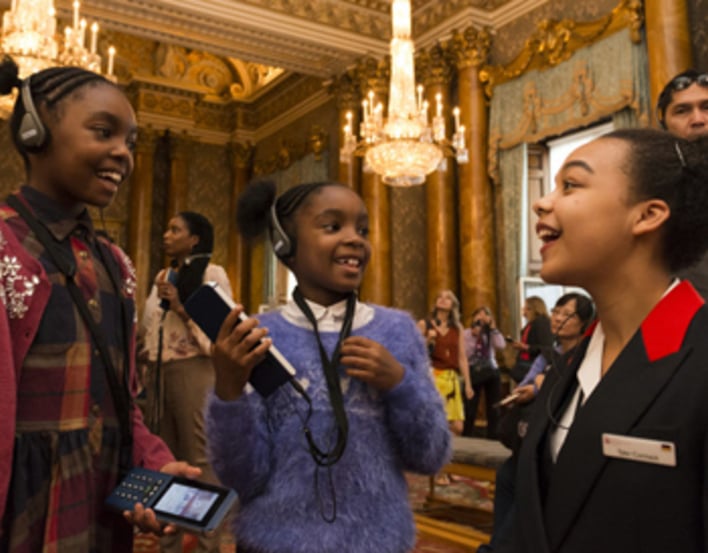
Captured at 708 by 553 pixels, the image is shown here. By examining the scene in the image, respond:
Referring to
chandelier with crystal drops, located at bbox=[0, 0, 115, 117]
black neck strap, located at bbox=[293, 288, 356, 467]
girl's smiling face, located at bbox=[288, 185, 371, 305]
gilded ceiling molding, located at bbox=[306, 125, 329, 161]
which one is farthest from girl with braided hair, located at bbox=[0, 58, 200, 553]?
gilded ceiling molding, located at bbox=[306, 125, 329, 161]

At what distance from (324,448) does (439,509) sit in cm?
348

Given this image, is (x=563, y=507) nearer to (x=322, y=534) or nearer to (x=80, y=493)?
(x=322, y=534)

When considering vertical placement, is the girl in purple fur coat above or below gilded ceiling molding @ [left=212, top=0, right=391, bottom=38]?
below

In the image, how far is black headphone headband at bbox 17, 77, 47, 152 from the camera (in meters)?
1.31

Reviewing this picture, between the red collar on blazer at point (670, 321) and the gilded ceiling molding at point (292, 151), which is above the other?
the gilded ceiling molding at point (292, 151)

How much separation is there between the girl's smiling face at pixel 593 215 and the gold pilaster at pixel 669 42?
6.00 metres

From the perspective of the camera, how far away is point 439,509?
15.0 feet

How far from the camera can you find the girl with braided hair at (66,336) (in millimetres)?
1189

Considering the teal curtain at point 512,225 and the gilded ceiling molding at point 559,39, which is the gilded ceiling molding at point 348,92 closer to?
the gilded ceiling molding at point 559,39

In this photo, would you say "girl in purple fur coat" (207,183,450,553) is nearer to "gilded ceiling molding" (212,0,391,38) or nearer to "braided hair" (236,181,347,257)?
"braided hair" (236,181,347,257)

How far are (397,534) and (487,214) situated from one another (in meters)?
7.47

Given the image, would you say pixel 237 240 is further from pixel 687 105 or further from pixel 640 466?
pixel 640 466

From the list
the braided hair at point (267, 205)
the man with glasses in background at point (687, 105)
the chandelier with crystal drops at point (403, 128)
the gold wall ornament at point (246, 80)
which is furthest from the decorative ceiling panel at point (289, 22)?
the braided hair at point (267, 205)

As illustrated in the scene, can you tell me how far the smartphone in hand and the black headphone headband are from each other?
1.48ft
